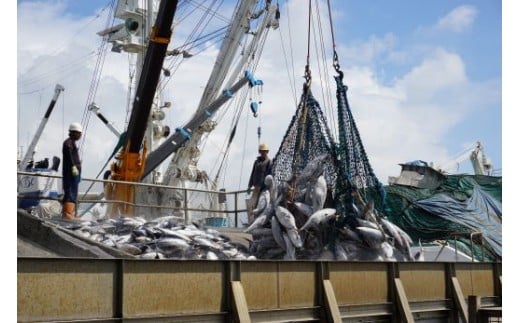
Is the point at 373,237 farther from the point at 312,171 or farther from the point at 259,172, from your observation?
the point at 259,172

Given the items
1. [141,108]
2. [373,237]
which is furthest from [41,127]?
[373,237]

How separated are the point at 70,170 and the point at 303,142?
15.7ft

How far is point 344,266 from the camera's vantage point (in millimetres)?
9656

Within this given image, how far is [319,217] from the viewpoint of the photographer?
1424cm

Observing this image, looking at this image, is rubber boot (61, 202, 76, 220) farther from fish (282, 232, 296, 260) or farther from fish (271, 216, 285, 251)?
fish (282, 232, 296, 260)

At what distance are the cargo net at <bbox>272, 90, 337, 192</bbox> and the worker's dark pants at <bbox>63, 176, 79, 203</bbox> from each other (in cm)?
415

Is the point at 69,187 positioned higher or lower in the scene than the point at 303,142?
lower

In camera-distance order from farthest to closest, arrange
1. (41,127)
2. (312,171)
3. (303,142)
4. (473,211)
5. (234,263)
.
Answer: (41,127)
(473,211)
(303,142)
(312,171)
(234,263)

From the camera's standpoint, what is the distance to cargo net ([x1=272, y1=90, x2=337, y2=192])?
15367 millimetres

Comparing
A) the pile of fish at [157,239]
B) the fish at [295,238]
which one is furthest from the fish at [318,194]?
the pile of fish at [157,239]

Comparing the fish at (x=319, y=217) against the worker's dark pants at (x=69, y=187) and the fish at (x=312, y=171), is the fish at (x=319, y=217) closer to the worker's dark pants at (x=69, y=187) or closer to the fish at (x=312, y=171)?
the fish at (x=312, y=171)

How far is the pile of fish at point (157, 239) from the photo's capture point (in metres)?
13.2

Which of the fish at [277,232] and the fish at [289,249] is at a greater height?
the fish at [277,232]

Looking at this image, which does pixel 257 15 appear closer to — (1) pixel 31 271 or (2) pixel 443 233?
(2) pixel 443 233
